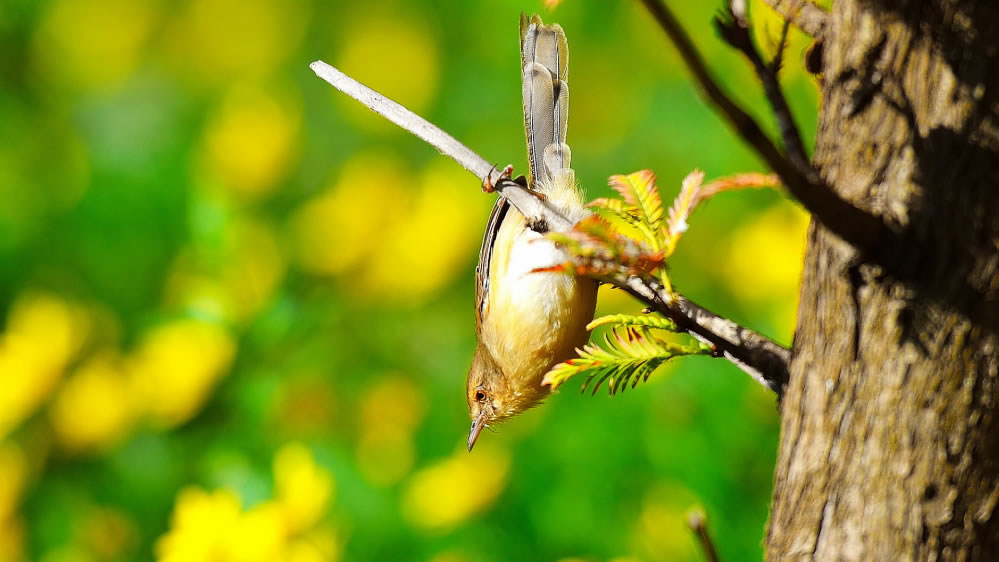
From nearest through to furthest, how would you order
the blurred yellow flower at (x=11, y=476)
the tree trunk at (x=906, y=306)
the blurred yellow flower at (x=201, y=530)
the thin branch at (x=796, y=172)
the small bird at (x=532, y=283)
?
the thin branch at (x=796, y=172) < the tree trunk at (x=906, y=306) < the small bird at (x=532, y=283) < the blurred yellow flower at (x=201, y=530) < the blurred yellow flower at (x=11, y=476)

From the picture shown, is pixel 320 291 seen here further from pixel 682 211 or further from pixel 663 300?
pixel 682 211

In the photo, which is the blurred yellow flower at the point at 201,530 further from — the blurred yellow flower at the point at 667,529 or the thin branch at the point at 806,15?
the thin branch at the point at 806,15

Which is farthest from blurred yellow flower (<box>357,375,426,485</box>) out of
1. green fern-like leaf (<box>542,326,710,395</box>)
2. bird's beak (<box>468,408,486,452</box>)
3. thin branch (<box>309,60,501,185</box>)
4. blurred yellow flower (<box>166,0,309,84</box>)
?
green fern-like leaf (<box>542,326,710,395</box>)

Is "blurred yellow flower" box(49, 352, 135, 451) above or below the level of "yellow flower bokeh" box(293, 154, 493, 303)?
below

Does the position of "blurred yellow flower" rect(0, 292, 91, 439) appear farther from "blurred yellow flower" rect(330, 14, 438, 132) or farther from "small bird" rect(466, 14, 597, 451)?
"small bird" rect(466, 14, 597, 451)

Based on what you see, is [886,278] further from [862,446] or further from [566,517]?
[566,517]

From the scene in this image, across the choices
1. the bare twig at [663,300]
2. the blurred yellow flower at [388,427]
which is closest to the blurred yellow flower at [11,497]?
the blurred yellow flower at [388,427]
